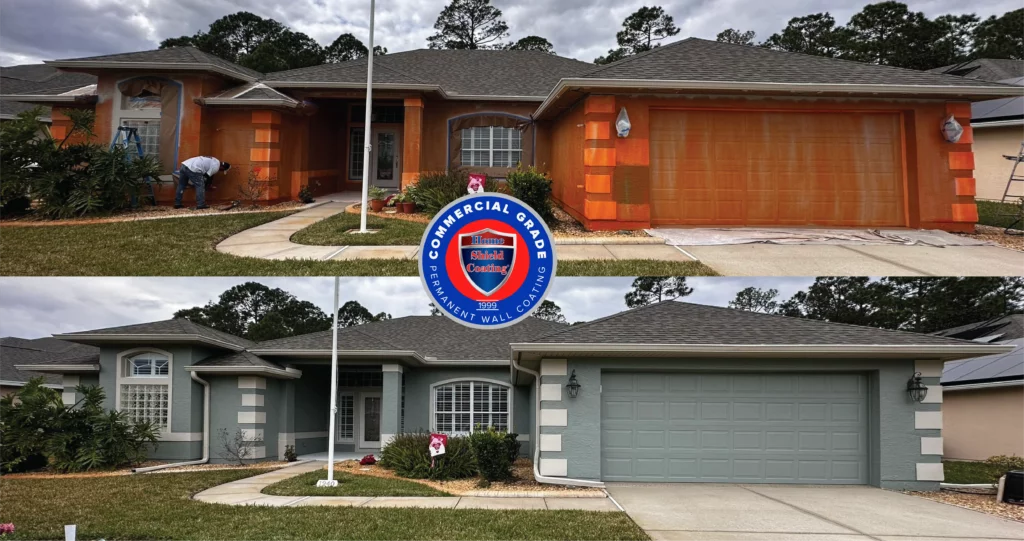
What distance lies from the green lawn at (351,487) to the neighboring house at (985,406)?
37.5 ft

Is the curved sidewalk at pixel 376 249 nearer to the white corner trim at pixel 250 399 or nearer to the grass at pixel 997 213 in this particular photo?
the white corner trim at pixel 250 399

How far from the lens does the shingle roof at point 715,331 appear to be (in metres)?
9.97

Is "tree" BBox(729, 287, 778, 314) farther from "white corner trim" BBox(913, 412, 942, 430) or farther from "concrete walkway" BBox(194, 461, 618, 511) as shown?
"concrete walkway" BBox(194, 461, 618, 511)

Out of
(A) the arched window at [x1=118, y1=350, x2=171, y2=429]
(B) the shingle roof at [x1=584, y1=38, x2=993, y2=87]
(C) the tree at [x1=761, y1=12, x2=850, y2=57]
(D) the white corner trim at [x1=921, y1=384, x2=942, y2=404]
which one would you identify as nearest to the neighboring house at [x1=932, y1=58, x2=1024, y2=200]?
(C) the tree at [x1=761, y1=12, x2=850, y2=57]

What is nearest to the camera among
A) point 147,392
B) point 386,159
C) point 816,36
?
point 147,392

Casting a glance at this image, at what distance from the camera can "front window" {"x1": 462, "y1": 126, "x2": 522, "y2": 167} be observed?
59.3 ft

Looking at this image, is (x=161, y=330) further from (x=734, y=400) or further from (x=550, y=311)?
(x=550, y=311)

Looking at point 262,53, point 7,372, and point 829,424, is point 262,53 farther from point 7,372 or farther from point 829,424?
point 829,424

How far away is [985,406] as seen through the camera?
15664 mm

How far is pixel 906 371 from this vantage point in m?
10.2

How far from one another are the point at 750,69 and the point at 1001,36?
16408 mm

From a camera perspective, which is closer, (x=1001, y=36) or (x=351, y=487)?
(x=351, y=487)

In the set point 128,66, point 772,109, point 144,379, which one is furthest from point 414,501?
point 128,66

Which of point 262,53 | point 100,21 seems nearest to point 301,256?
point 100,21
